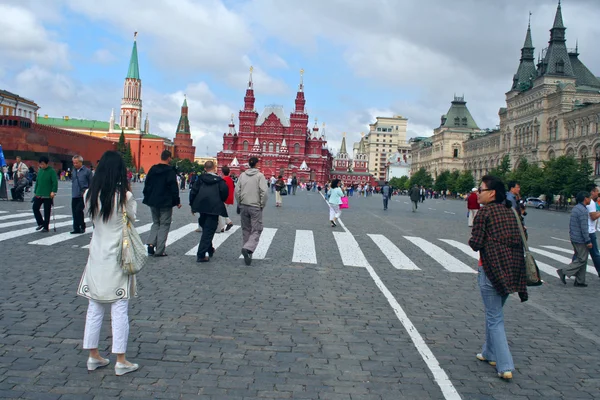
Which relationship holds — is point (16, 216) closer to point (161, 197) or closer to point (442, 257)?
point (161, 197)

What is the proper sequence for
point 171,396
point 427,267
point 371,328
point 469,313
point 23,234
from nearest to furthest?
point 171,396, point 371,328, point 469,313, point 427,267, point 23,234

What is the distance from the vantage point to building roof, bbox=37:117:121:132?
535 ft

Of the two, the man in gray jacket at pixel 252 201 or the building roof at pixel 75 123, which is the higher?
the building roof at pixel 75 123

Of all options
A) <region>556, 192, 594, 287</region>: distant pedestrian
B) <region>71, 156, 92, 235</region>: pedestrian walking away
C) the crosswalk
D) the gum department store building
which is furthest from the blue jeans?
the gum department store building

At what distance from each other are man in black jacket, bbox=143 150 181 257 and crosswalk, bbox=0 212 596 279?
73 centimetres

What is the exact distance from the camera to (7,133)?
65125mm

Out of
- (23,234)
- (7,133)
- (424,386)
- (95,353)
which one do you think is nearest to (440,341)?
(424,386)

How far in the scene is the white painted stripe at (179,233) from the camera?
12.7 m

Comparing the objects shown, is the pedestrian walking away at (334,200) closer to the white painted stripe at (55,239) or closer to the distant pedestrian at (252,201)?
the white painted stripe at (55,239)

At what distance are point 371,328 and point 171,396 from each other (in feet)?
8.55

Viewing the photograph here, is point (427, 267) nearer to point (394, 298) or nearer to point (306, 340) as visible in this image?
point (394, 298)

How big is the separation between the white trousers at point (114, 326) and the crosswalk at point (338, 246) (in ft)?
19.7

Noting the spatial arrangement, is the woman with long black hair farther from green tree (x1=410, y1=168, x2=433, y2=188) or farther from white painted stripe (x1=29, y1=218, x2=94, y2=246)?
green tree (x1=410, y1=168, x2=433, y2=188)

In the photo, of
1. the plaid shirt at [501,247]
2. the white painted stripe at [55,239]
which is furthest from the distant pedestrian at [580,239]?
the white painted stripe at [55,239]
